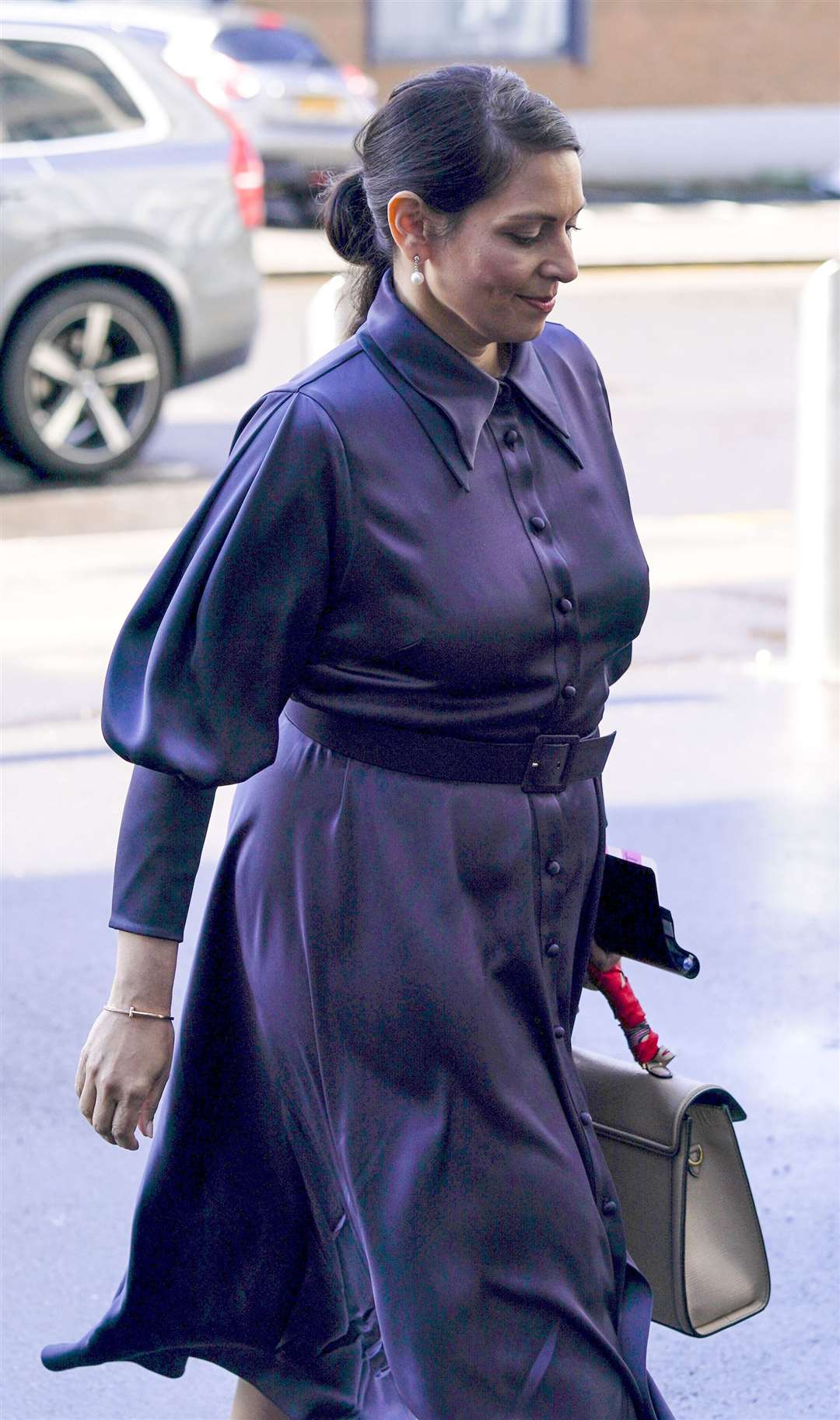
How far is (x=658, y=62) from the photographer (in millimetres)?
29734

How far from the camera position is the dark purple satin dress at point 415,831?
2.21m

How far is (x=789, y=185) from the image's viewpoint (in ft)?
91.1

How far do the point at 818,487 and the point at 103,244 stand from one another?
13.3ft

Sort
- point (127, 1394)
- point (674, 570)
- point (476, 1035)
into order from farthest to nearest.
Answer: point (674, 570) → point (127, 1394) → point (476, 1035)

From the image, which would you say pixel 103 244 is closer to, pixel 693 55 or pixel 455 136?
pixel 455 136

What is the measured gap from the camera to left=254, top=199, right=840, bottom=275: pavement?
1736 centimetres

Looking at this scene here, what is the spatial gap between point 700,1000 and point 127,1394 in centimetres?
166

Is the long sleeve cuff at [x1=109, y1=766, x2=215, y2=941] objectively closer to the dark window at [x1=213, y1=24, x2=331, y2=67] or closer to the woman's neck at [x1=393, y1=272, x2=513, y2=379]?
the woman's neck at [x1=393, y1=272, x2=513, y2=379]

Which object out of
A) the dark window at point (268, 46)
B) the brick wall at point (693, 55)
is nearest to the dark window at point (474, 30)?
the brick wall at point (693, 55)

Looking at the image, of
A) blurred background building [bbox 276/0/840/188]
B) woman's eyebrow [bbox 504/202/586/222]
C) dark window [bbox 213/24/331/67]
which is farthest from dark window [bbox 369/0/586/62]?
woman's eyebrow [bbox 504/202/586/222]

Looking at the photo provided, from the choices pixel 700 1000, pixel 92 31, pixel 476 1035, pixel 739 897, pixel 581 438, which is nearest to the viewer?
pixel 476 1035

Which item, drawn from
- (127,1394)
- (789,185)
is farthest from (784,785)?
(789,185)

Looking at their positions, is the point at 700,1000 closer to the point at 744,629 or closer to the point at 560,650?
the point at 560,650

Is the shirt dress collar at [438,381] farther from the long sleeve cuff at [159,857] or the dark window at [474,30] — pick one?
the dark window at [474,30]
